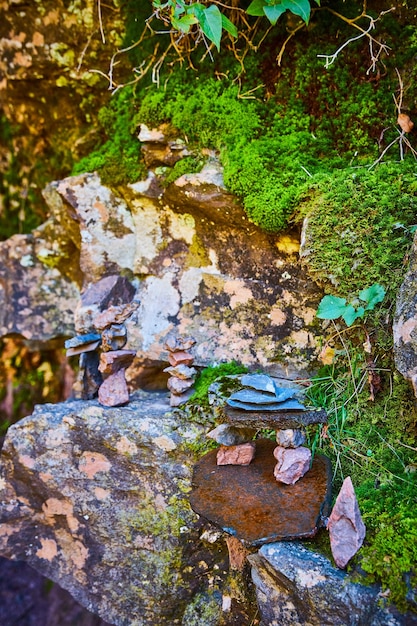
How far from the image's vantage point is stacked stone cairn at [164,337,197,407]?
252 cm

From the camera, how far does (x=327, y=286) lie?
2.34 m

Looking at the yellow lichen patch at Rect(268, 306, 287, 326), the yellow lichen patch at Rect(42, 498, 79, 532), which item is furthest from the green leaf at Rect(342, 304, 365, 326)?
the yellow lichen patch at Rect(42, 498, 79, 532)

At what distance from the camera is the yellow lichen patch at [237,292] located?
2.69 metres

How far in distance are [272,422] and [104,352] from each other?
1.01 m

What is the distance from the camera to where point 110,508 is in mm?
2525

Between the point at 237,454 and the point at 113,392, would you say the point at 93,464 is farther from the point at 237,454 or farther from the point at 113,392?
the point at 237,454

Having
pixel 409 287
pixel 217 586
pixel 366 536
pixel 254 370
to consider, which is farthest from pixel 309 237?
pixel 217 586

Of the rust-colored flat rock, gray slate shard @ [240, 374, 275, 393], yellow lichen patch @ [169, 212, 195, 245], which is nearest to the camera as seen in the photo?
the rust-colored flat rock

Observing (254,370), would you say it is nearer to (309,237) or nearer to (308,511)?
(309,237)

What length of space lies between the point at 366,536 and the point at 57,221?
2648 mm

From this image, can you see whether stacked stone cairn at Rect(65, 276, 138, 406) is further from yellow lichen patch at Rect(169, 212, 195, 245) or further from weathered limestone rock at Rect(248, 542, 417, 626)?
weathered limestone rock at Rect(248, 542, 417, 626)

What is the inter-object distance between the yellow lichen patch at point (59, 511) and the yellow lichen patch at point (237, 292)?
1.29 metres

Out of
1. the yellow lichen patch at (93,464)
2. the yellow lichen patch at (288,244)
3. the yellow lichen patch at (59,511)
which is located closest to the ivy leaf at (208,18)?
the yellow lichen patch at (288,244)

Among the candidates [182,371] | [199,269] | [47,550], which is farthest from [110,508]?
[199,269]
